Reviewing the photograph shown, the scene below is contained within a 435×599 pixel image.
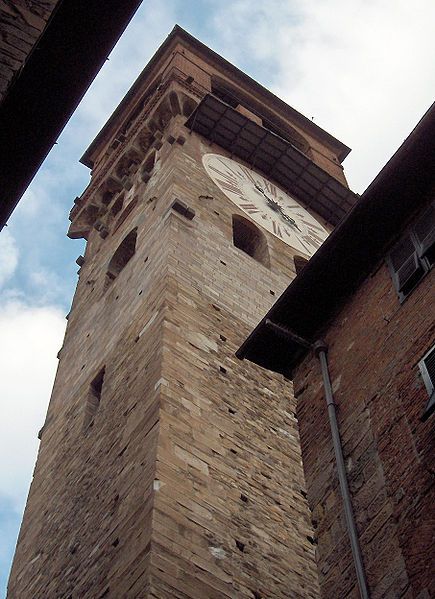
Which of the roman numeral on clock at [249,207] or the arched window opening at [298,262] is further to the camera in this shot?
the roman numeral on clock at [249,207]

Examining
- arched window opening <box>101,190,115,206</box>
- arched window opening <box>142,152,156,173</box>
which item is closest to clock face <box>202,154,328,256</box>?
arched window opening <box>142,152,156,173</box>

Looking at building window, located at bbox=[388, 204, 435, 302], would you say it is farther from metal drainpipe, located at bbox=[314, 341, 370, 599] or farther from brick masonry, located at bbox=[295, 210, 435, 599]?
metal drainpipe, located at bbox=[314, 341, 370, 599]

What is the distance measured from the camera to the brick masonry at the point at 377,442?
5051 millimetres

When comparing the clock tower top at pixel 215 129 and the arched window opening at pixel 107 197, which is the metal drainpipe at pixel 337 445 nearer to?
the clock tower top at pixel 215 129

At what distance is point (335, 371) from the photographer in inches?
264

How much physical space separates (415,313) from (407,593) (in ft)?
6.39

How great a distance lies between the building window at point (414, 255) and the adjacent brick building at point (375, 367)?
0.03 feet

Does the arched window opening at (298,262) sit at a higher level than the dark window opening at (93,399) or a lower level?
higher

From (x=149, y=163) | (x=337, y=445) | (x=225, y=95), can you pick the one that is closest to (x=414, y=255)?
(x=337, y=445)

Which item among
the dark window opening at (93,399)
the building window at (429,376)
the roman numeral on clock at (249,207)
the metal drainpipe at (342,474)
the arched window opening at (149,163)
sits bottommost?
the dark window opening at (93,399)

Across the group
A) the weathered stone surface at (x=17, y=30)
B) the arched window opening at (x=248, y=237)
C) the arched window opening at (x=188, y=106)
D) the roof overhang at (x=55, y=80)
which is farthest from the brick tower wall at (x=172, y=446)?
the arched window opening at (x=188, y=106)

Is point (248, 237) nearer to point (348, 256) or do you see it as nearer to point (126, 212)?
point (126, 212)

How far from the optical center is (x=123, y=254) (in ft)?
50.0

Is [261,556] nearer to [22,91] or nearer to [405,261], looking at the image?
[405,261]
